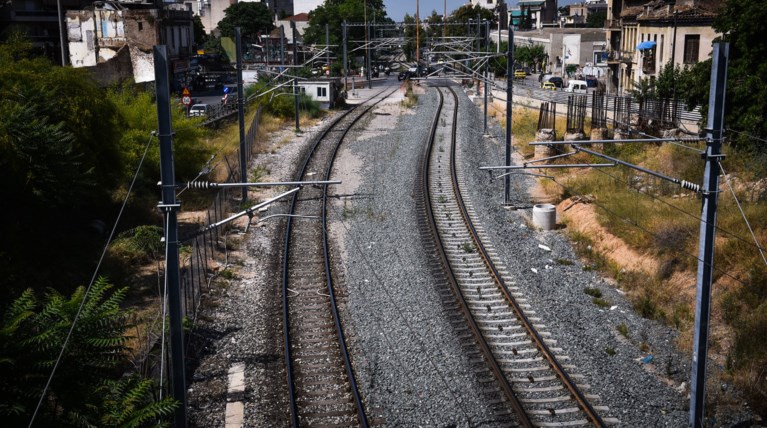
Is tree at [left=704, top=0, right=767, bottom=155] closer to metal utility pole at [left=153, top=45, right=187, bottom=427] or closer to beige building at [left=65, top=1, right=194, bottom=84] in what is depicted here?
metal utility pole at [left=153, top=45, right=187, bottom=427]

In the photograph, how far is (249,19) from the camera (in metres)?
90.0

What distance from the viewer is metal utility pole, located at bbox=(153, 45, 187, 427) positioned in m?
8.74

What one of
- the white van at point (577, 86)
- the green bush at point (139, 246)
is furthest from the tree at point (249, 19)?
the green bush at point (139, 246)

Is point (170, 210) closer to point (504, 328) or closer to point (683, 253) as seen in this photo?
point (504, 328)

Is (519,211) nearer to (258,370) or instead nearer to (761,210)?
(761,210)

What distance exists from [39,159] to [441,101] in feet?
108

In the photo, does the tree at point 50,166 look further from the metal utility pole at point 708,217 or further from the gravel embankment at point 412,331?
the metal utility pole at point 708,217

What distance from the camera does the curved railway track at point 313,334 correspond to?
1097 centimetres

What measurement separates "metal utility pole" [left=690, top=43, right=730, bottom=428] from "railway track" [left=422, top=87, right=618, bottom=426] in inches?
50.4

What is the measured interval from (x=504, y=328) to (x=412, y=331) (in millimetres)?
1585

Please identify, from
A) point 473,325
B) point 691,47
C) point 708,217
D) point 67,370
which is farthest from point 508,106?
point 691,47

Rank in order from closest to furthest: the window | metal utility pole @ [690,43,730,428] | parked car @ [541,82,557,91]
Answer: metal utility pole @ [690,43,730,428], the window, parked car @ [541,82,557,91]

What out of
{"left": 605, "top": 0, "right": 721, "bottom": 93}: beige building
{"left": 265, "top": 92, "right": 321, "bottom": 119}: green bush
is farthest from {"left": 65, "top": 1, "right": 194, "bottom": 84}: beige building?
{"left": 605, "top": 0, "right": 721, "bottom": 93}: beige building

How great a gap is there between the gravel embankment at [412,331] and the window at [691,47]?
21852 mm
